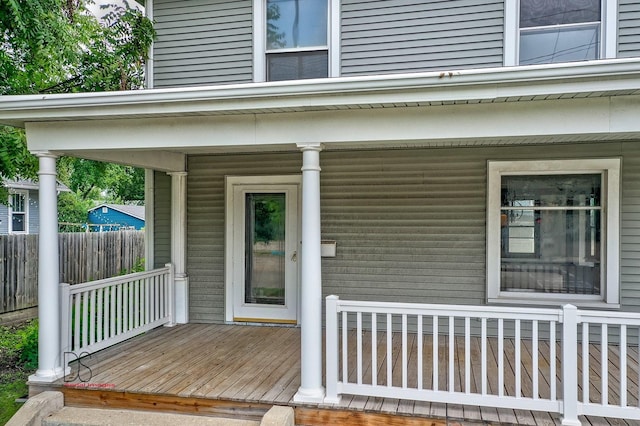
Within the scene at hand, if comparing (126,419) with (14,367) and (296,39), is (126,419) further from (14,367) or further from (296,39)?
(296,39)

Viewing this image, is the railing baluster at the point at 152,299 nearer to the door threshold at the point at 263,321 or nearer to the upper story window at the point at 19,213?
the door threshold at the point at 263,321

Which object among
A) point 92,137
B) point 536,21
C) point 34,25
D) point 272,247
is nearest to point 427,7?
point 536,21

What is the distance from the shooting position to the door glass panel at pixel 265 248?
5680 mm

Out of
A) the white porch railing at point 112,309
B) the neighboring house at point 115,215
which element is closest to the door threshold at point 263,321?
the white porch railing at point 112,309

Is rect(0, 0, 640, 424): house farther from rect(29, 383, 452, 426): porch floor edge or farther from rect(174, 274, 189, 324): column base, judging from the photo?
rect(29, 383, 452, 426): porch floor edge

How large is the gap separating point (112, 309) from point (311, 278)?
2507 mm

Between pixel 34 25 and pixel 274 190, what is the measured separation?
3.94 metres

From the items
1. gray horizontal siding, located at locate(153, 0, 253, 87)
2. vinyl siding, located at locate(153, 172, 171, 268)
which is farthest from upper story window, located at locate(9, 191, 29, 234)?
gray horizontal siding, located at locate(153, 0, 253, 87)

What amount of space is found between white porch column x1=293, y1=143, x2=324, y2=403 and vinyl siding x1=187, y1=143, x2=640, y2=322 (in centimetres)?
193

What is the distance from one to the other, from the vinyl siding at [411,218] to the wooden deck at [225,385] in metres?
0.98

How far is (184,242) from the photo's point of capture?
5.84 m

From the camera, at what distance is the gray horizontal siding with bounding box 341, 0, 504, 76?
499cm

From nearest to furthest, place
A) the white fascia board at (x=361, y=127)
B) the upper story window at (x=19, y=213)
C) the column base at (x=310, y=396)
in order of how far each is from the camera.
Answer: the white fascia board at (x=361, y=127) → the column base at (x=310, y=396) → the upper story window at (x=19, y=213)

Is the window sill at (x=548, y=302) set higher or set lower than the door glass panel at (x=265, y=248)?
lower
